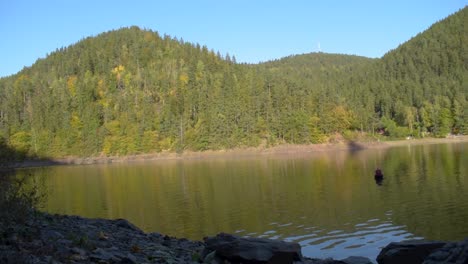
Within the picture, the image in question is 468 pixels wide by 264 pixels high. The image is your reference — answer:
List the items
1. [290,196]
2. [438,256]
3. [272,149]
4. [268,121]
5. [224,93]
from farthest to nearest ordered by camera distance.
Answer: [224,93] < [268,121] < [272,149] < [290,196] < [438,256]

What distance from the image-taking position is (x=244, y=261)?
56.7ft

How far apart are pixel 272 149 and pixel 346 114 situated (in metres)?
33.1

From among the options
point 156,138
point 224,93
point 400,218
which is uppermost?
point 224,93

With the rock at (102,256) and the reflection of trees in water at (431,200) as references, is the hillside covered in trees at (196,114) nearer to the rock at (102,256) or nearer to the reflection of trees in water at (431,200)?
the reflection of trees in water at (431,200)

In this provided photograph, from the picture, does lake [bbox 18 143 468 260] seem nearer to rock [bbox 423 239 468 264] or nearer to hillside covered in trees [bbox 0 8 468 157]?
rock [bbox 423 239 468 264]

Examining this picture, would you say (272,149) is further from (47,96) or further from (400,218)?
(400,218)

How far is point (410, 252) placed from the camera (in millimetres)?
17156

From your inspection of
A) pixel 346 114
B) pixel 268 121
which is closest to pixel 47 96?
pixel 268 121

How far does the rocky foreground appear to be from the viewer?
13134mm

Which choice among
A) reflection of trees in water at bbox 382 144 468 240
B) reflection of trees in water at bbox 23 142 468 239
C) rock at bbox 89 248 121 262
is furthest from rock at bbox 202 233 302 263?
reflection of trees in water at bbox 382 144 468 240

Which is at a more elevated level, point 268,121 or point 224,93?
point 224,93

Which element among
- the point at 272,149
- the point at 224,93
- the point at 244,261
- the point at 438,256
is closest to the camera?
the point at 438,256

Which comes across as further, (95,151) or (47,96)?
(47,96)

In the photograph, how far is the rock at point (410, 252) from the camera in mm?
16969
